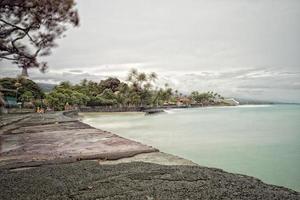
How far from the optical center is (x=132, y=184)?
391cm

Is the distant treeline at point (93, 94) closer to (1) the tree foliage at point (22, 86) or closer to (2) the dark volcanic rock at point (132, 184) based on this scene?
(1) the tree foliage at point (22, 86)

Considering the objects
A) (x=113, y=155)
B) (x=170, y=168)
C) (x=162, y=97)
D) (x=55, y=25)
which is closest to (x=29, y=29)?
(x=55, y=25)

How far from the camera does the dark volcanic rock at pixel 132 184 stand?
3.50 m

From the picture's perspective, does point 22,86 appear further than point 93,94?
No

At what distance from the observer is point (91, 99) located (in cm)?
5775

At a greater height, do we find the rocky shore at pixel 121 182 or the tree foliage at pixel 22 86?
the tree foliage at pixel 22 86

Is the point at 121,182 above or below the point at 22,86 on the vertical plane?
below

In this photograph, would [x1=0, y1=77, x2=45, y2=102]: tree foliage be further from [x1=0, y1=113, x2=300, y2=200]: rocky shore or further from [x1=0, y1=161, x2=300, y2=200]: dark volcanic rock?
[x1=0, y1=161, x2=300, y2=200]: dark volcanic rock

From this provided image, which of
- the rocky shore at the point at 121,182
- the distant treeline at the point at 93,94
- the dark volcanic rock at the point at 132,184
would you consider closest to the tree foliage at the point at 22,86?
the distant treeline at the point at 93,94

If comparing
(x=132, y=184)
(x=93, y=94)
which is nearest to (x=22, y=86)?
(x=93, y=94)

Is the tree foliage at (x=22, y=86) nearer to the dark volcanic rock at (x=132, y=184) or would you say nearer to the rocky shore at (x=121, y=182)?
the rocky shore at (x=121, y=182)

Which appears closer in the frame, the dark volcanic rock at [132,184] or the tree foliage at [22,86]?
the dark volcanic rock at [132,184]

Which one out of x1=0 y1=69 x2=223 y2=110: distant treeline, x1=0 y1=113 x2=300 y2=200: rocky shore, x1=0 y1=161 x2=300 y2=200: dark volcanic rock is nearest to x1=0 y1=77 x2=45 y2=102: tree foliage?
x1=0 y1=69 x2=223 y2=110: distant treeline

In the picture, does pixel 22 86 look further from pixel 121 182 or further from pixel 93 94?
pixel 121 182
